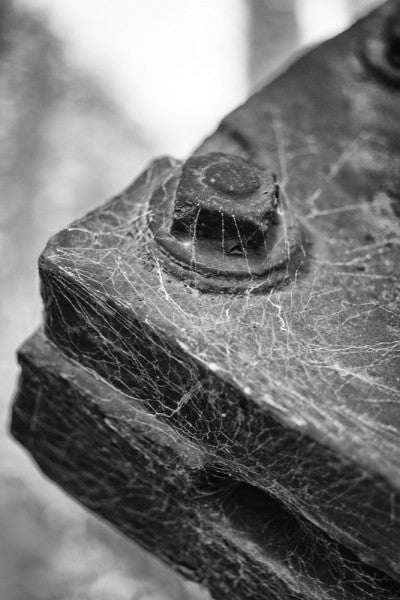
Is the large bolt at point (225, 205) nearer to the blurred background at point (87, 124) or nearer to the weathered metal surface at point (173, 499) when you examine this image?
the weathered metal surface at point (173, 499)

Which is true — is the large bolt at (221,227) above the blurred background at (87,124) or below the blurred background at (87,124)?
above

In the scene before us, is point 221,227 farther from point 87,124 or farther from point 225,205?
point 87,124

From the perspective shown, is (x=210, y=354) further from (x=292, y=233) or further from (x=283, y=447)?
(x=292, y=233)

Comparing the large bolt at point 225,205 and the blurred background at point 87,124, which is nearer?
the large bolt at point 225,205

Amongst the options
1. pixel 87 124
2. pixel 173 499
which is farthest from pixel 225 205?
pixel 87 124

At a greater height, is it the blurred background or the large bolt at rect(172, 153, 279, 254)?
the large bolt at rect(172, 153, 279, 254)

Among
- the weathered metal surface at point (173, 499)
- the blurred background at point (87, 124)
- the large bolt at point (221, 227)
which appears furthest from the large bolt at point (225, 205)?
the blurred background at point (87, 124)

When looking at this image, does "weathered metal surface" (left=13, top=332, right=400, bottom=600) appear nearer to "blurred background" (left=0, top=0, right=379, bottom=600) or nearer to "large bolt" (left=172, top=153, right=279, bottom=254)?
"blurred background" (left=0, top=0, right=379, bottom=600)

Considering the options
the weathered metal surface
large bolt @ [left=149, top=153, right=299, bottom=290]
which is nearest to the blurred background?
the weathered metal surface
